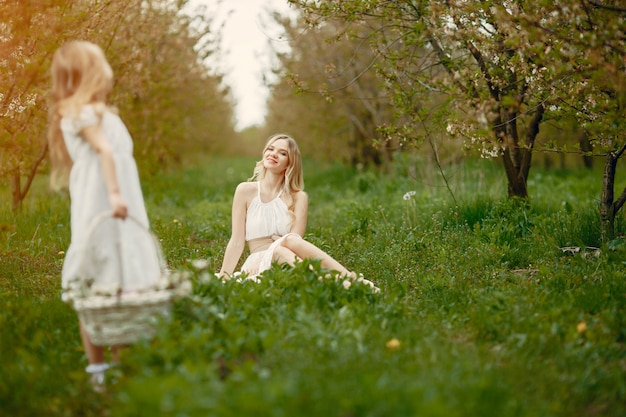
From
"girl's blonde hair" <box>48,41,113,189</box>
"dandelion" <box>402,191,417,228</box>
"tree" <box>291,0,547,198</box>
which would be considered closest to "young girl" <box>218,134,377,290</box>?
"tree" <box>291,0,547,198</box>

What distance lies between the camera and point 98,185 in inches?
145

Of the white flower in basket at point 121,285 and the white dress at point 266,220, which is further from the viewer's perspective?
the white dress at point 266,220

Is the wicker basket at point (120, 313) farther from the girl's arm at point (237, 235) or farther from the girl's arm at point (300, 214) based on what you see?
the girl's arm at point (300, 214)

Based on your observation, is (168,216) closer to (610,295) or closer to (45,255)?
(45,255)

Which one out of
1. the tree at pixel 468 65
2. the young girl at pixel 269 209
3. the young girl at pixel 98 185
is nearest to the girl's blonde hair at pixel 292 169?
the young girl at pixel 269 209

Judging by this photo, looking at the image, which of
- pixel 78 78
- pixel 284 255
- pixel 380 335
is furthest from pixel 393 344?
pixel 78 78

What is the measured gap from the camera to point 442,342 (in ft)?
13.3

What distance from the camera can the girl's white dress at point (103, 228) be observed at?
3.65 meters

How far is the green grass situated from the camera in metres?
2.90

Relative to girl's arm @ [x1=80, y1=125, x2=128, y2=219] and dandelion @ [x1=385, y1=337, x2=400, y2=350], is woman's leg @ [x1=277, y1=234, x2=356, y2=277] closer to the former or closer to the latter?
dandelion @ [x1=385, y1=337, x2=400, y2=350]

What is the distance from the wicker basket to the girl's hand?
40 millimetres

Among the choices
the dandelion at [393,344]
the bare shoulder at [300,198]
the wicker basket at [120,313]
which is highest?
the bare shoulder at [300,198]

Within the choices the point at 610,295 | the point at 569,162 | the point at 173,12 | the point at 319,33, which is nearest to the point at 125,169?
the point at 610,295

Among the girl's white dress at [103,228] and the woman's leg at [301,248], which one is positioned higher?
the girl's white dress at [103,228]
